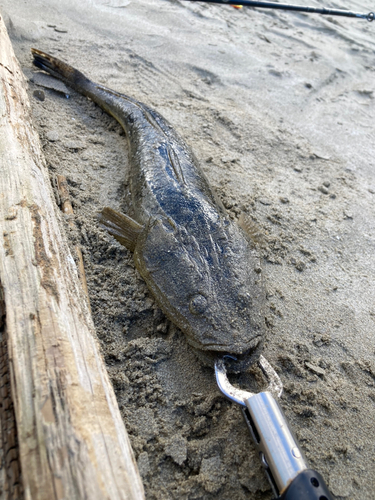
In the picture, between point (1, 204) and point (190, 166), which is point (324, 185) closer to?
point (190, 166)

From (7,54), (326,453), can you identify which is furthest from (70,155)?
(326,453)

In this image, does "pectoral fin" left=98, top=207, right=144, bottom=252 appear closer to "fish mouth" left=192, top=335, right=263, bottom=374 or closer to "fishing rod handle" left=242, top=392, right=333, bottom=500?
"fish mouth" left=192, top=335, right=263, bottom=374

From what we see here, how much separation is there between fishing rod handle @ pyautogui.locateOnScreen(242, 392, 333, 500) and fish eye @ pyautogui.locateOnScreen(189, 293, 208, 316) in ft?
1.90

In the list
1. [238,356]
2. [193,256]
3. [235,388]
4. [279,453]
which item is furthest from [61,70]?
[279,453]

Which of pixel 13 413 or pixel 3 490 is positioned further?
pixel 13 413

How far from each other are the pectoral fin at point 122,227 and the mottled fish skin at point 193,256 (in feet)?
0.21

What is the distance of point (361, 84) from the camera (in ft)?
18.7

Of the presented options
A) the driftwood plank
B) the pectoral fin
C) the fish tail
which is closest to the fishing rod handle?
the driftwood plank

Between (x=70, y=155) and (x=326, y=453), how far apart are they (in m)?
3.09

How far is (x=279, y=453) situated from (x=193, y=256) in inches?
47.5

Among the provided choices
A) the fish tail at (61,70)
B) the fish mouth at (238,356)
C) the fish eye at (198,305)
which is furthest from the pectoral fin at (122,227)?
the fish tail at (61,70)

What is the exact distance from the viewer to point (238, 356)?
6.68 ft

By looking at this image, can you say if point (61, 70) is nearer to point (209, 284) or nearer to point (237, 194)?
point (237, 194)

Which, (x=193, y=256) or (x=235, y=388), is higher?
(x=193, y=256)
